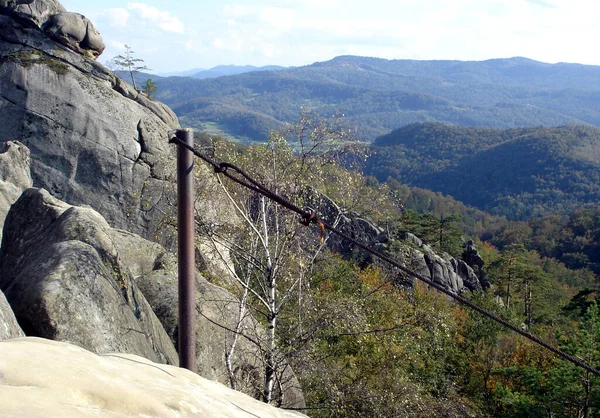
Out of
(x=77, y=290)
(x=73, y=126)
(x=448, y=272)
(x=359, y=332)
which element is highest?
(x=73, y=126)

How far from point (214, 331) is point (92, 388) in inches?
327

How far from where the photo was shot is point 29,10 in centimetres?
2402

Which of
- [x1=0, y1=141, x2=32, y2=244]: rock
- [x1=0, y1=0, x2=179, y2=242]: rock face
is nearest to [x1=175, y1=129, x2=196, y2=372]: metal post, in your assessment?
[x1=0, y1=141, x2=32, y2=244]: rock

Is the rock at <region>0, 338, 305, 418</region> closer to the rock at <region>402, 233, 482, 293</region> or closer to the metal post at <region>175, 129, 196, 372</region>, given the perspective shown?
the metal post at <region>175, 129, 196, 372</region>

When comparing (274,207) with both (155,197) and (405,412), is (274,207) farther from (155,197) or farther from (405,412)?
(155,197)

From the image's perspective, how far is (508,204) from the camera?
180250 millimetres

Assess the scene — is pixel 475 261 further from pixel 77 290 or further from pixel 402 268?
pixel 402 268

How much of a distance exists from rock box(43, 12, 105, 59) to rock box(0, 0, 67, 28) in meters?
0.38

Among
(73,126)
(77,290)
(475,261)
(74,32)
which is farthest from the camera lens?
(475,261)

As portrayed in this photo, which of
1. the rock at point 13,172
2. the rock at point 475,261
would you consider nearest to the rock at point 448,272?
the rock at point 475,261

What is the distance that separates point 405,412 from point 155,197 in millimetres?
14727

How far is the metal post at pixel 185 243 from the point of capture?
5371mm

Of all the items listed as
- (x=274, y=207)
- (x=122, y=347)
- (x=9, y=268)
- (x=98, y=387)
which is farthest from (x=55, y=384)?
(x=274, y=207)

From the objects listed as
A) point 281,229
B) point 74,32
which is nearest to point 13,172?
point 281,229
